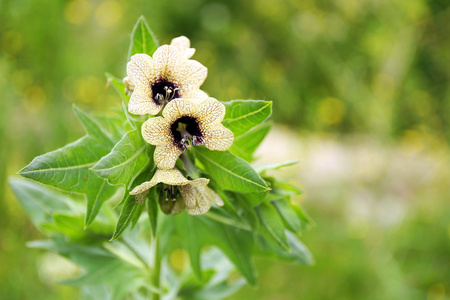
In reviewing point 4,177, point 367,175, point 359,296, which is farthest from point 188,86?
point 367,175

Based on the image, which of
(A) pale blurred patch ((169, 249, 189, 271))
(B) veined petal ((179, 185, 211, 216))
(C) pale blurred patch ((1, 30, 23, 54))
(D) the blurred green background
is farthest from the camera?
(C) pale blurred patch ((1, 30, 23, 54))

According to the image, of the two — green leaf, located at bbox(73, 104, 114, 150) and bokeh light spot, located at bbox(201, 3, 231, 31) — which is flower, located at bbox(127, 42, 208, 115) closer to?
green leaf, located at bbox(73, 104, 114, 150)

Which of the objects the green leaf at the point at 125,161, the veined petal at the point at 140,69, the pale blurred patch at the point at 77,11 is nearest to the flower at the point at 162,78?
the veined petal at the point at 140,69

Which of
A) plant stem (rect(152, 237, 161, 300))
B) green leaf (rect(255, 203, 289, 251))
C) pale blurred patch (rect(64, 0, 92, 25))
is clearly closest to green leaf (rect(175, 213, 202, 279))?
plant stem (rect(152, 237, 161, 300))

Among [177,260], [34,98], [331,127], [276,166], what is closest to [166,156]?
[276,166]

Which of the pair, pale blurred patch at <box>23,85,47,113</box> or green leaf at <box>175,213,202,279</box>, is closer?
green leaf at <box>175,213,202,279</box>
